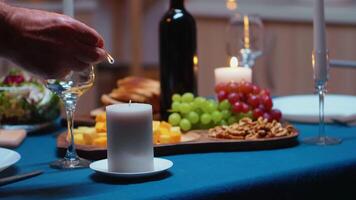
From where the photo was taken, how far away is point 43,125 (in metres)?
1.61

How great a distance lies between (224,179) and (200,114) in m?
0.46

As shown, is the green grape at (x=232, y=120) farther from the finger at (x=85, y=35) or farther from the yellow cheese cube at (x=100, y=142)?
the finger at (x=85, y=35)

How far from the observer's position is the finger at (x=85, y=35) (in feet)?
3.52

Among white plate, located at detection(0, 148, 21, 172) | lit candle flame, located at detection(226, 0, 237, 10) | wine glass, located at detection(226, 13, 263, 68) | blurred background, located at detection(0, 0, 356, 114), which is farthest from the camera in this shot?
lit candle flame, located at detection(226, 0, 237, 10)

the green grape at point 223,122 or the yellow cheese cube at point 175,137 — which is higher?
the green grape at point 223,122

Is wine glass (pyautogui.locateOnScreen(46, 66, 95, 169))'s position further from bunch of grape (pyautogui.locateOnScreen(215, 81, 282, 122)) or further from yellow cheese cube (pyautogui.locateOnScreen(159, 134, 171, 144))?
bunch of grape (pyautogui.locateOnScreen(215, 81, 282, 122))

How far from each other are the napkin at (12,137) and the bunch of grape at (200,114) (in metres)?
0.32

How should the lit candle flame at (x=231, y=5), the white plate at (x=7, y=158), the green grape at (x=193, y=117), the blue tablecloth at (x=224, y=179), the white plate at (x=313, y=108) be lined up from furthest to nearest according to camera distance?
the lit candle flame at (x=231, y=5), the white plate at (x=313, y=108), the green grape at (x=193, y=117), the white plate at (x=7, y=158), the blue tablecloth at (x=224, y=179)

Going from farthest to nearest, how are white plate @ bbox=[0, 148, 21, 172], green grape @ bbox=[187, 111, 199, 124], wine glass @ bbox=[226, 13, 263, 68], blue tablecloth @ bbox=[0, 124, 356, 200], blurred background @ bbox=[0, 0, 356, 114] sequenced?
blurred background @ bbox=[0, 0, 356, 114] < wine glass @ bbox=[226, 13, 263, 68] < green grape @ bbox=[187, 111, 199, 124] < white plate @ bbox=[0, 148, 21, 172] < blue tablecloth @ bbox=[0, 124, 356, 200]

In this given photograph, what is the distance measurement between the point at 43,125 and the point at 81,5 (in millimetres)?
3248

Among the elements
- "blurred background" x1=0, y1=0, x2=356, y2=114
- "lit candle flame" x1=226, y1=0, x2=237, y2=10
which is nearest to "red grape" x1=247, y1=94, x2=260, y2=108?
"blurred background" x1=0, y1=0, x2=356, y2=114

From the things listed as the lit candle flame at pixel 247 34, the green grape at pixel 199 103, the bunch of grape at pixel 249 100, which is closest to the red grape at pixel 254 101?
the bunch of grape at pixel 249 100

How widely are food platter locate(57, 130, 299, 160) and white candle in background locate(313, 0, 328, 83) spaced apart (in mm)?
149

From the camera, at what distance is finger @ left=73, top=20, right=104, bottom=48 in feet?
3.52
